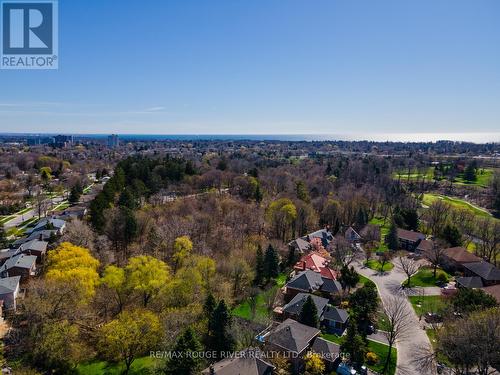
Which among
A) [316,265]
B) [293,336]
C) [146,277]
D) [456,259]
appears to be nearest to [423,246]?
[456,259]

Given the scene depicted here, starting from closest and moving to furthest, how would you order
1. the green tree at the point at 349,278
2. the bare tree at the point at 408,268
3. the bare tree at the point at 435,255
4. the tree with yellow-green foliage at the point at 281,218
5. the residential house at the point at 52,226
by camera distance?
1. the green tree at the point at 349,278
2. the bare tree at the point at 408,268
3. the bare tree at the point at 435,255
4. the residential house at the point at 52,226
5. the tree with yellow-green foliage at the point at 281,218

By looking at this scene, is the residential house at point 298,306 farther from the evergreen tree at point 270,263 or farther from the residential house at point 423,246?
the residential house at point 423,246

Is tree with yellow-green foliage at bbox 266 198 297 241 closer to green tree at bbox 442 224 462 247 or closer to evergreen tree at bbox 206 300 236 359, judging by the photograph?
green tree at bbox 442 224 462 247

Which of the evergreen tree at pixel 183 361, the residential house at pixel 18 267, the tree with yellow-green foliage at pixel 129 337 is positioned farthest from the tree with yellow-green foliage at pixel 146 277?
the residential house at pixel 18 267

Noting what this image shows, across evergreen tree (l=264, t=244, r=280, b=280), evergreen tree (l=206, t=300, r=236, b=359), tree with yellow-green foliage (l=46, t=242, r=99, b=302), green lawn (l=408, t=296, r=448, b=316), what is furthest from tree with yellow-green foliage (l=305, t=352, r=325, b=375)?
tree with yellow-green foliage (l=46, t=242, r=99, b=302)

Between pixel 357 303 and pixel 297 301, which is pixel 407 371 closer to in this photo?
pixel 357 303

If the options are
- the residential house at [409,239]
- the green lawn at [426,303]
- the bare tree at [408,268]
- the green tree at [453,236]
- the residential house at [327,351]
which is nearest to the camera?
the residential house at [327,351]

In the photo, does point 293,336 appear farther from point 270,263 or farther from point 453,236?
point 453,236
